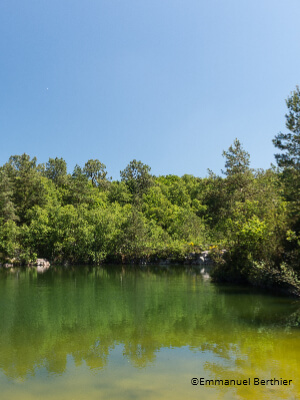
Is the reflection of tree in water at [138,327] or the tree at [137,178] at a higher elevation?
the tree at [137,178]

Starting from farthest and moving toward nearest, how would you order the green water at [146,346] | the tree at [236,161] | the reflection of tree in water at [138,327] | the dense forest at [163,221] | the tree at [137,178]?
the tree at [137,178] → the tree at [236,161] → the dense forest at [163,221] → the reflection of tree in water at [138,327] → the green water at [146,346]

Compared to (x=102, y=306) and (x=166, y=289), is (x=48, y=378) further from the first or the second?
(x=166, y=289)

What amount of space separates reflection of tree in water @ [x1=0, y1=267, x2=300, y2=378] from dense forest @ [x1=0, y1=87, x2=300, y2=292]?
383 centimetres

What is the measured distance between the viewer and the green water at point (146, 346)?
299 inches

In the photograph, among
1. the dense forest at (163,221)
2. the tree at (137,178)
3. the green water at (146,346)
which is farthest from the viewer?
the tree at (137,178)

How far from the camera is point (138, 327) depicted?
13.4m

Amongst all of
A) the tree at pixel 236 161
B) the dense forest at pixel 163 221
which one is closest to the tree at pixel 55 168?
the dense forest at pixel 163 221

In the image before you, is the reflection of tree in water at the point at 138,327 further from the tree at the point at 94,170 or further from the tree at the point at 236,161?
the tree at the point at 94,170

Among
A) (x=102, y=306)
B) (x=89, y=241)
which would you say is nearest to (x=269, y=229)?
(x=102, y=306)

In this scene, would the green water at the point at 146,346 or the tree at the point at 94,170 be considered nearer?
the green water at the point at 146,346

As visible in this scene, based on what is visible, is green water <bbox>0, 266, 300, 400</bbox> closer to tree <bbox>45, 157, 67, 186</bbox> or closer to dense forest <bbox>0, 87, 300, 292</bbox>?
dense forest <bbox>0, 87, 300, 292</bbox>

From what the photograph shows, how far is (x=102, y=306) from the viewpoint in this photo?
17938 millimetres

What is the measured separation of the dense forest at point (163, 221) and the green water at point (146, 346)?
4716 millimetres

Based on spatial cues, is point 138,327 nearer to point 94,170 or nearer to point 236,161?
point 236,161
